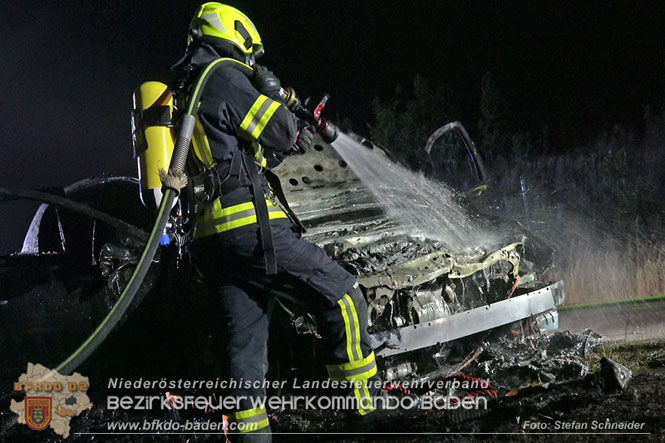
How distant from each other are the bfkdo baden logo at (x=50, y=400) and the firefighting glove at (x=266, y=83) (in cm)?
227

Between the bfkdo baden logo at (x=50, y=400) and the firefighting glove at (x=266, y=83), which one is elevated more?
the firefighting glove at (x=266, y=83)

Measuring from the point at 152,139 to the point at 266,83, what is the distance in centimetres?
94

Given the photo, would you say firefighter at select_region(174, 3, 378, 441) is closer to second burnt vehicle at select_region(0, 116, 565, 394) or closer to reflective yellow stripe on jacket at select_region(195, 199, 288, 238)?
reflective yellow stripe on jacket at select_region(195, 199, 288, 238)

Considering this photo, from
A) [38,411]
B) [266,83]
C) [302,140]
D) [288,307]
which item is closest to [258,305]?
[288,307]

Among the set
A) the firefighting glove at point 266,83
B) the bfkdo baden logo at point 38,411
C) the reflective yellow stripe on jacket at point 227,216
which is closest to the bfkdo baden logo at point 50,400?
the bfkdo baden logo at point 38,411

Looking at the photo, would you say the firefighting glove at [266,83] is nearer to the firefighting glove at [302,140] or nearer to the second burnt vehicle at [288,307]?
the firefighting glove at [302,140]

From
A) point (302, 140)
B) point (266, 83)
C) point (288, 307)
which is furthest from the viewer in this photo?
point (288, 307)

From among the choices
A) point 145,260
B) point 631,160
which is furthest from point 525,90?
point 145,260

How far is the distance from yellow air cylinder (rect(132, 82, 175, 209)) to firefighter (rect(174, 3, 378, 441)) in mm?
496

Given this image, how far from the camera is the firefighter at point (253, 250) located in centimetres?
224

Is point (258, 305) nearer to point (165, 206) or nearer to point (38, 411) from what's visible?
point (165, 206)

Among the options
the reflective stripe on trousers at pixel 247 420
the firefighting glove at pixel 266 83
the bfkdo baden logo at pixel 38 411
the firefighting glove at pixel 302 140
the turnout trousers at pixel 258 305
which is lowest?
the bfkdo baden logo at pixel 38 411

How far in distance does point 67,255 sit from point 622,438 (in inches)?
147

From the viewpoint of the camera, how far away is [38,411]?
3189mm
